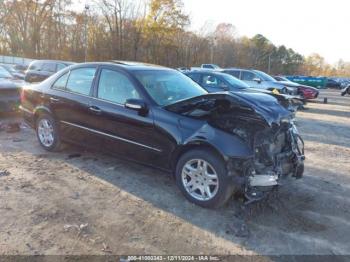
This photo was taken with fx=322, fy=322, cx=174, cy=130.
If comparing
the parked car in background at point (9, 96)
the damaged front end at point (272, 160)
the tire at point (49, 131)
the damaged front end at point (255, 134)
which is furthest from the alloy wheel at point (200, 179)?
the parked car in background at point (9, 96)

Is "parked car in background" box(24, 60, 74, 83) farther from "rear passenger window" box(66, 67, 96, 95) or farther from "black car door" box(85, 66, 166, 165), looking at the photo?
"black car door" box(85, 66, 166, 165)

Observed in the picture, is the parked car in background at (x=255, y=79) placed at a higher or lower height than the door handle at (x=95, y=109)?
higher

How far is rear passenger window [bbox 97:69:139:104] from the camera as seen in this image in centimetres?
475

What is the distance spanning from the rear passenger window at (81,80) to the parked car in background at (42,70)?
10.3 meters

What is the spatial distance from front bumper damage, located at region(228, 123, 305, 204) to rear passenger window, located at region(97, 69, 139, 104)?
186 cm

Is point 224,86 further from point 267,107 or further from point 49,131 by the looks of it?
point 267,107

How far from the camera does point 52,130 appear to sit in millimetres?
5883

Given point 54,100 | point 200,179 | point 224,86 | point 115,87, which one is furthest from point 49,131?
point 224,86

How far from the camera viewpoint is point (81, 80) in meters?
5.46

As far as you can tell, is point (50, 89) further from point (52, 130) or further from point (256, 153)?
point (256, 153)

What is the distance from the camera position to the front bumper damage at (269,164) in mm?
3770

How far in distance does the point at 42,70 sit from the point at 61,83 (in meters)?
11.0

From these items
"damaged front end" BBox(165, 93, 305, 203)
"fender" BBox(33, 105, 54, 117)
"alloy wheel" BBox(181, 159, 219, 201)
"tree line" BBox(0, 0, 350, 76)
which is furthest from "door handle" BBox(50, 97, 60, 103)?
"tree line" BBox(0, 0, 350, 76)

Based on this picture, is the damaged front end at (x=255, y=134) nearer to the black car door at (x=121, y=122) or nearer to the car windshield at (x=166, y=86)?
the car windshield at (x=166, y=86)
